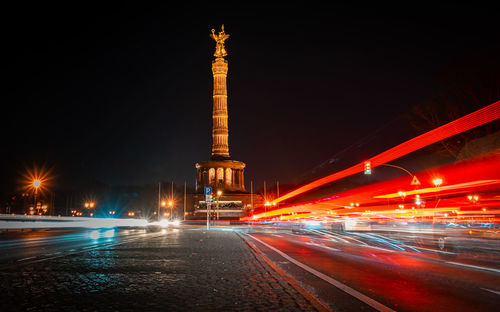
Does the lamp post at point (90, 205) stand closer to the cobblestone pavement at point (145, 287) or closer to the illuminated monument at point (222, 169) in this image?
the illuminated monument at point (222, 169)

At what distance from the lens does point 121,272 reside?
7.68 meters

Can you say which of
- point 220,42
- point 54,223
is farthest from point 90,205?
point 54,223

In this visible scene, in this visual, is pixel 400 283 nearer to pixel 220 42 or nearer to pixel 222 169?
pixel 222 169

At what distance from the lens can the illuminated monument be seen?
7498 centimetres

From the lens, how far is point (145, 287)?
6.08 metres

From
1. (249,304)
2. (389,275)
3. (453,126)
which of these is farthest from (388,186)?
(249,304)

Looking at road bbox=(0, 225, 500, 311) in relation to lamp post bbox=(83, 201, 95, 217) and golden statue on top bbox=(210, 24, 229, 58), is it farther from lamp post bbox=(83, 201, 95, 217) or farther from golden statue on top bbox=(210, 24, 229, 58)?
golden statue on top bbox=(210, 24, 229, 58)

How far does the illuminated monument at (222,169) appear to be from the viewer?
74981mm

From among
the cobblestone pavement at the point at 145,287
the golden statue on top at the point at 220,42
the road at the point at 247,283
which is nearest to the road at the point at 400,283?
the road at the point at 247,283

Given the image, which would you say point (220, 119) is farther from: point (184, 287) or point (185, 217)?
point (184, 287)

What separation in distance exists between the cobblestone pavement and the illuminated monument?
65.1 m

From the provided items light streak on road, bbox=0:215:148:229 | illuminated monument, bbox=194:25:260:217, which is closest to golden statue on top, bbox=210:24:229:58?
illuminated monument, bbox=194:25:260:217

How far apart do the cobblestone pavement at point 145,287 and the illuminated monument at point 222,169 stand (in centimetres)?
6510

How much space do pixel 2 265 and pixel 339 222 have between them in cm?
2484
